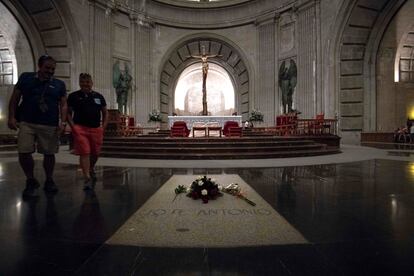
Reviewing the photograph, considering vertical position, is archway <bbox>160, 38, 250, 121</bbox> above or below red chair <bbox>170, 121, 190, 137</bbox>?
above

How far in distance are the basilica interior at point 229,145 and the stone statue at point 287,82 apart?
97 millimetres

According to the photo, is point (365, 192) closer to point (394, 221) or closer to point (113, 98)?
point (394, 221)

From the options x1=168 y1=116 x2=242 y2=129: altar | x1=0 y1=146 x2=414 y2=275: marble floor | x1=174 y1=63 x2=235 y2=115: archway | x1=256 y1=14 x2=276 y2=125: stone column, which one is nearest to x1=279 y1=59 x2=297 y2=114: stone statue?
x1=256 y1=14 x2=276 y2=125: stone column

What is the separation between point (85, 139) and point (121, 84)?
56.8 ft

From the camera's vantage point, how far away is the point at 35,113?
371 cm

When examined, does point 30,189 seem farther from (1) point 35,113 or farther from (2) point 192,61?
(2) point 192,61

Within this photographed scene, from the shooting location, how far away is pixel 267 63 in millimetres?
22328

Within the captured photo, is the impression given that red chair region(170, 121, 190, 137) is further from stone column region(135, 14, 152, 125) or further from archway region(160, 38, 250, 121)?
archway region(160, 38, 250, 121)

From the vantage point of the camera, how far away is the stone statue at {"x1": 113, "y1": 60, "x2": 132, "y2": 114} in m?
20.3

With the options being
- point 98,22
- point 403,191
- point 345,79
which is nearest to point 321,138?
point 345,79

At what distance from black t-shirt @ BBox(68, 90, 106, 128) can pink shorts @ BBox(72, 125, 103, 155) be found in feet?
0.23

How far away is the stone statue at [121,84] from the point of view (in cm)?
2029

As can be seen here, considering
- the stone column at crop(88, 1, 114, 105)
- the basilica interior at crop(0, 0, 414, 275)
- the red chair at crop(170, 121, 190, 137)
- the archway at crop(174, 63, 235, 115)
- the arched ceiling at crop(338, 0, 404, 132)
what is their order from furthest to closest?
the archway at crop(174, 63, 235, 115)
the stone column at crop(88, 1, 114, 105)
the arched ceiling at crop(338, 0, 404, 132)
the red chair at crop(170, 121, 190, 137)
the basilica interior at crop(0, 0, 414, 275)

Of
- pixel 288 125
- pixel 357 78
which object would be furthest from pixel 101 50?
pixel 357 78
